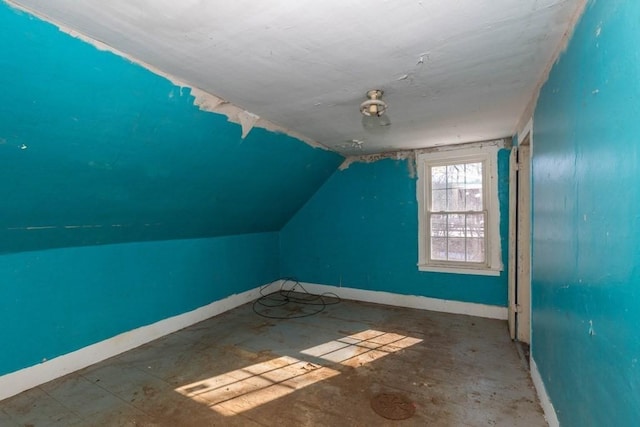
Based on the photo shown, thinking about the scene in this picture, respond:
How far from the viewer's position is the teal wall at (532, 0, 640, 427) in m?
0.97

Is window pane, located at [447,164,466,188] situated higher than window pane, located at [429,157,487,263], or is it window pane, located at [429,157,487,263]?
window pane, located at [447,164,466,188]

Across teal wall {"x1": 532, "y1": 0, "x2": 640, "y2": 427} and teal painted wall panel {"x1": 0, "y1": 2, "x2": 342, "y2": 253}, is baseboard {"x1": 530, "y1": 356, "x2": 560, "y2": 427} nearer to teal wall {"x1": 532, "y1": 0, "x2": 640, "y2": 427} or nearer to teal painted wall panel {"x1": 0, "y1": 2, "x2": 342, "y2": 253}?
teal wall {"x1": 532, "y1": 0, "x2": 640, "y2": 427}

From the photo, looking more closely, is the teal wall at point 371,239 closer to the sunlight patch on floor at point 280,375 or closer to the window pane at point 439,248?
the window pane at point 439,248

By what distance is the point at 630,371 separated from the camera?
3.20ft

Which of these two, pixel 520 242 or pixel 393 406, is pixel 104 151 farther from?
pixel 520 242

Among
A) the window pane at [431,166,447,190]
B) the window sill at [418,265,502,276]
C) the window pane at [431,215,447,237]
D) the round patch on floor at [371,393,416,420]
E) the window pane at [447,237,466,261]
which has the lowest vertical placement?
the round patch on floor at [371,393,416,420]

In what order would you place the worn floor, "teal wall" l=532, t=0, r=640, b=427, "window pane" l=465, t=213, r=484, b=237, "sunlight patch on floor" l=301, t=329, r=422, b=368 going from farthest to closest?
"window pane" l=465, t=213, r=484, b=237 < "sunlight patch on floor" l=301, t=329, r=422, b=368 < the worn floor < "teal wall" l=532, t=0, r=640, b=427

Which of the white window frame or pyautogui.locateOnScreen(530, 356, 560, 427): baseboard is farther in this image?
the white window frame

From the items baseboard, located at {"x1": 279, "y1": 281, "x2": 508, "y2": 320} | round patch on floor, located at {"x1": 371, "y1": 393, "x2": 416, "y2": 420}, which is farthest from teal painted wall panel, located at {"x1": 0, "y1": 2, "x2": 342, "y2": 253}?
round patch on floor, located at {"x1": 371, "y1": 393, "x2": 416, "y2": 420}

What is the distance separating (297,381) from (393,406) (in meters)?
0.76

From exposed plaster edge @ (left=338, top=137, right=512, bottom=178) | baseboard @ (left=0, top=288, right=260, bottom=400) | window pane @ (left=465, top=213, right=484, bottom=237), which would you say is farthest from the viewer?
window pane @ (left=465, top=213, right=484, bottom=237)

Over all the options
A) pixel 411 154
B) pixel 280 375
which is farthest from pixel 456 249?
pixel 280 375

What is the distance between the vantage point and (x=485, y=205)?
153 inches

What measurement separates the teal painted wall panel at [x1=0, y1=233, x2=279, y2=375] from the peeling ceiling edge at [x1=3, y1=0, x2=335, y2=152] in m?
1.74
